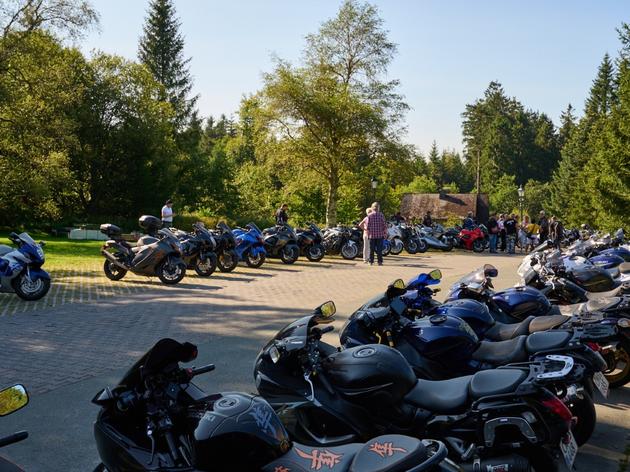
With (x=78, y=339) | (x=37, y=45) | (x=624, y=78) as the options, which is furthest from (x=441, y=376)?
(x=624, y=78)

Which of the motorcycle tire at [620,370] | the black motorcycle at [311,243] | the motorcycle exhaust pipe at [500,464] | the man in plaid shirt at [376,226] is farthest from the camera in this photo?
the black motorcycle at [311,243]

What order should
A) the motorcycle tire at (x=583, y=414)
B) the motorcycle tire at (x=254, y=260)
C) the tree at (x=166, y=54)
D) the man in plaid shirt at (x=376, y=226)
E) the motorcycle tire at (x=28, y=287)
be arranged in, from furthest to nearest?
the tree at (x=166, y=54) → the man in plaid shirt at (x=376, y=226) → the motorcycle tire at (x=254, y=260) → the motorcycle tire at (x=28, y=287) → the motorcycle tire at (x=583, y=414)

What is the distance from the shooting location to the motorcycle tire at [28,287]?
31.2 ft

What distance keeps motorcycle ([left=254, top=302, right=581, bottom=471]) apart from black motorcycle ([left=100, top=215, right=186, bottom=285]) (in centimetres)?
861

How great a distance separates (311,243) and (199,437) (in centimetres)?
1570

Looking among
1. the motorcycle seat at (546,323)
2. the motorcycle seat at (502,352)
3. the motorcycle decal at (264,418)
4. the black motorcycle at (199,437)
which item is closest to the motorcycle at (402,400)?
the motorcycle seat at (502,352)

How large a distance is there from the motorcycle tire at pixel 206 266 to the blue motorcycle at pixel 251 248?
77.6 inches

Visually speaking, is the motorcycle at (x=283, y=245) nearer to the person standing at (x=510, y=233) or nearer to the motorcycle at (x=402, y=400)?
the person standing at (x=510, y=233)

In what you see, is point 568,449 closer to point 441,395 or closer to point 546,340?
point 441,395

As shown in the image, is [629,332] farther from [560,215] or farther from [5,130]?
[560,215]

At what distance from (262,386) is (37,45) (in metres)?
21.5

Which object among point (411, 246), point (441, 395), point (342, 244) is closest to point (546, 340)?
point (441, 395)

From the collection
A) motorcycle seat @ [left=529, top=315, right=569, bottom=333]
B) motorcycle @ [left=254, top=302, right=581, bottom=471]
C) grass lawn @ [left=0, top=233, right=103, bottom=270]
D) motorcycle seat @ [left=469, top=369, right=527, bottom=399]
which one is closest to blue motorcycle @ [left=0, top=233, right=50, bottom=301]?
grass lawn @ [left=0, top=233, right=103, bottom=270]

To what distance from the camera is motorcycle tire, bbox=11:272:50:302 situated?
31.2 feet
